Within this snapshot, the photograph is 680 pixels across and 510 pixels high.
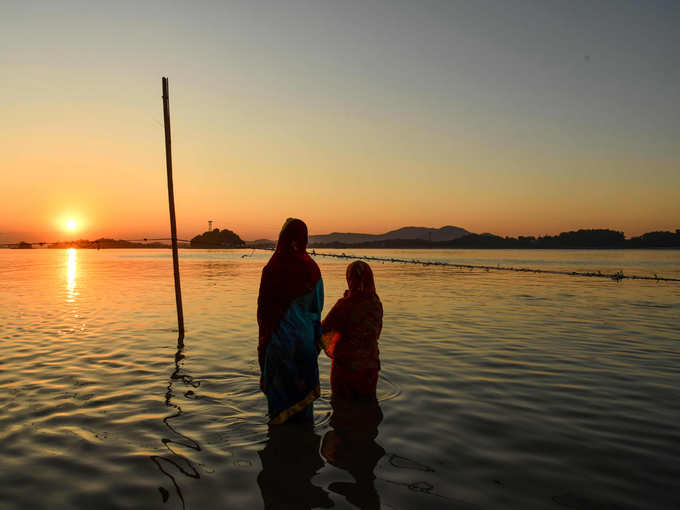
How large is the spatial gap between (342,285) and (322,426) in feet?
79.7

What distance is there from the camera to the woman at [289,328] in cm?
562

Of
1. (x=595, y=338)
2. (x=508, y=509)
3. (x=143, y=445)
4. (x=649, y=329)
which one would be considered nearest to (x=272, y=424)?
(x=143, y=445)

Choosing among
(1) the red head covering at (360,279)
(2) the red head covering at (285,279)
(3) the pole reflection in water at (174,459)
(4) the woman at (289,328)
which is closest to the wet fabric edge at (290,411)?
(4) the woman at (289,328)

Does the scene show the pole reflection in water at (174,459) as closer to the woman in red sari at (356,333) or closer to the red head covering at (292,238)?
the woman in red sari at (356,333)

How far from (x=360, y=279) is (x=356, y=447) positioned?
7.28 feet

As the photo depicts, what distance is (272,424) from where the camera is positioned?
5.84 meters

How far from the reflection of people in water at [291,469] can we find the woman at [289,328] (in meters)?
0.20

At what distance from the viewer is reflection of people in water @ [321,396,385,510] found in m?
4.29

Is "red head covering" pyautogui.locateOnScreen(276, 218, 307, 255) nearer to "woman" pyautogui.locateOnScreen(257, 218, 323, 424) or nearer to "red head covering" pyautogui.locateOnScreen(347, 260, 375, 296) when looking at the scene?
"woman" pyautogui.locateOnScreen(257, 218, 323, 424)

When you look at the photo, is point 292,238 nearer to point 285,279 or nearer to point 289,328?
point 285,279

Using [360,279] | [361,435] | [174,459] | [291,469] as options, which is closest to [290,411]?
[361,435]

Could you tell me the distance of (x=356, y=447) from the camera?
530 centimetres

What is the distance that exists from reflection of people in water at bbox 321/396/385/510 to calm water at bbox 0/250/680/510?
24mm

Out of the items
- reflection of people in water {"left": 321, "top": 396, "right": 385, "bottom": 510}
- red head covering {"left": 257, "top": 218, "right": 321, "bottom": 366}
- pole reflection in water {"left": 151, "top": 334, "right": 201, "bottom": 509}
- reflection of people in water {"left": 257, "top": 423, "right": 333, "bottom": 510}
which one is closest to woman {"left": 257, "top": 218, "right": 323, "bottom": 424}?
red head covering {"left": 257, "top": 218, "right": 321, "bottom": 366}
